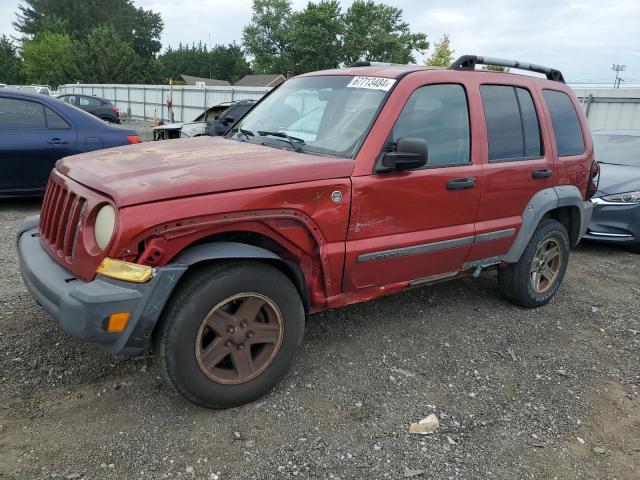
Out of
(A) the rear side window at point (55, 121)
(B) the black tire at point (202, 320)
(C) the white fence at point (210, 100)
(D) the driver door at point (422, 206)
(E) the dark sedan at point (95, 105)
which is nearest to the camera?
(B) the black tire at point (202, 320)

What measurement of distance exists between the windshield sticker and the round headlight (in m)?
1.86

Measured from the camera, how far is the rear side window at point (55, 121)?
6938 mm

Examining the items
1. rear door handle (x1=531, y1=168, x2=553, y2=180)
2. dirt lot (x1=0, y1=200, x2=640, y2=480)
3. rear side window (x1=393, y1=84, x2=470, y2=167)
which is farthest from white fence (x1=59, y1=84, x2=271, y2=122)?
dirt lot (x1=0, y1=200, x2=640, y2=480)

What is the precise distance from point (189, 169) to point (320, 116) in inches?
45.6

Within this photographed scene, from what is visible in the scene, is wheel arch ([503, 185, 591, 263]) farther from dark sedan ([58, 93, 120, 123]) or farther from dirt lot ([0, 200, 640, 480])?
dark sedan ([58, 93, 120, 123])

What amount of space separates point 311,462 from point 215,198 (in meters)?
1.39

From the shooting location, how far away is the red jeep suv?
99.7 inches

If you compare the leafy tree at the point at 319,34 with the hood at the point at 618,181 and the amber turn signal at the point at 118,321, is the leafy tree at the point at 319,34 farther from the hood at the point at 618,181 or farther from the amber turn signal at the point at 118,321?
the amber turn signal at the point at 118,321

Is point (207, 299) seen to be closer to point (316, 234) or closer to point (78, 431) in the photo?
point (316, 234)

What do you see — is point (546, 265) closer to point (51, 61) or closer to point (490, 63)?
point (490, 63)

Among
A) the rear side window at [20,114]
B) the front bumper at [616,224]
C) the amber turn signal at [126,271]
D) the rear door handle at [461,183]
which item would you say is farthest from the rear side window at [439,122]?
the rear side window at [20,114]

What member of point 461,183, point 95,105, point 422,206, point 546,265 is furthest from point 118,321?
point 95,105

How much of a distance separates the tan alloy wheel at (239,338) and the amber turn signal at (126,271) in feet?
1.32

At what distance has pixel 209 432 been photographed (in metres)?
2.75
